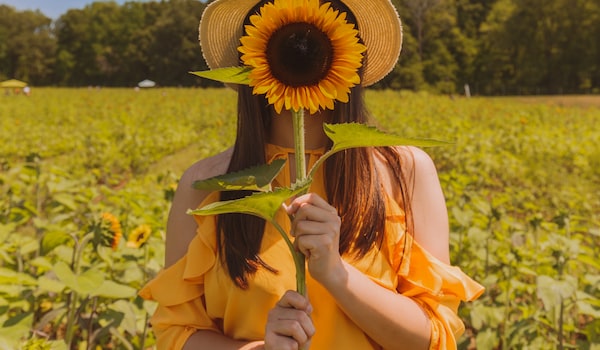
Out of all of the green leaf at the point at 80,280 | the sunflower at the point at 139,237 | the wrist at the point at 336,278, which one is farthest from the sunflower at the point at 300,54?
the sunflower at the point at 139,237

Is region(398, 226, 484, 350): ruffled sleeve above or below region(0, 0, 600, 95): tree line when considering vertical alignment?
below

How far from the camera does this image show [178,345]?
110 centimetres

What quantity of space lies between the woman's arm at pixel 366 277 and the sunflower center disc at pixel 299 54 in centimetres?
17

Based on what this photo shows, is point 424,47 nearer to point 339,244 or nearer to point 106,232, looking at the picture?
point 106,232

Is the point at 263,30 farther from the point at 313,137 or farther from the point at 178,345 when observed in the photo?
the point at 178,345

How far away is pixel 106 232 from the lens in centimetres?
173

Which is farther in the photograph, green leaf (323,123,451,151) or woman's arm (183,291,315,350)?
woman's arm (183,291,315,350)

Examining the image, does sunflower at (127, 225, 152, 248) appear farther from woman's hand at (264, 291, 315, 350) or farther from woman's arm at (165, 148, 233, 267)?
woman's hand at (264, 291, 315, 350)

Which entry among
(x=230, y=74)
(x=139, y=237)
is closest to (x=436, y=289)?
(x=230, y=74)

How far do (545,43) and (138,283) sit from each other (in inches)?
1554

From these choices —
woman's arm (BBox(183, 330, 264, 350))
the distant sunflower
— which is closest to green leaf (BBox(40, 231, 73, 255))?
the distant sunflower

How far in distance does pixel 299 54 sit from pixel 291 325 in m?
0.38

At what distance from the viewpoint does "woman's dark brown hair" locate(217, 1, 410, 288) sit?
108cm

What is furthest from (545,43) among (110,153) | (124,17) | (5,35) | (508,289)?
(5,35)
